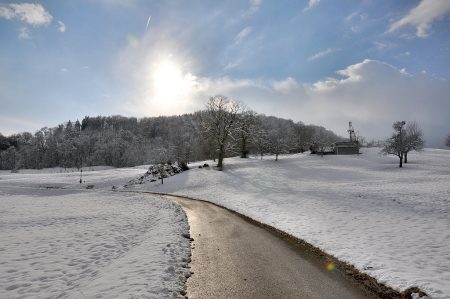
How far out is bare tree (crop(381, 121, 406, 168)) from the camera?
62263mm

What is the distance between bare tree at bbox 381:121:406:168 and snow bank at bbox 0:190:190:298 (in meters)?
54.7

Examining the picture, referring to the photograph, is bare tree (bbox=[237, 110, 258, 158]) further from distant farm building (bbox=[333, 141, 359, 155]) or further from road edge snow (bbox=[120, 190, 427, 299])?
road edge snow (bbox=[120, 190, 427, 299])

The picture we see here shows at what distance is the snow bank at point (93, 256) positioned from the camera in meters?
9.70

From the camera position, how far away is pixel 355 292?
9.69 meters

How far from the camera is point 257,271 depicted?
1138 centimetres

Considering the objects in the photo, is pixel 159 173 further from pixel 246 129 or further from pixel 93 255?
pixel 93 255

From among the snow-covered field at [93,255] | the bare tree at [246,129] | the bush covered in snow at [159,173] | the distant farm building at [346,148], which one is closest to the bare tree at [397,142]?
the distant farm building at [346,148]

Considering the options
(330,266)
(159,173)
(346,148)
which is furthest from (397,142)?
(330,266)

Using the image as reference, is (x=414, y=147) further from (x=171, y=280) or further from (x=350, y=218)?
(x=171, y=280)

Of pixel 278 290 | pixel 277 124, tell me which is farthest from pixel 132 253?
pixel 277 124

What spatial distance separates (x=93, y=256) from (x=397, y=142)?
210ft

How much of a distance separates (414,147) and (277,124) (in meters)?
126

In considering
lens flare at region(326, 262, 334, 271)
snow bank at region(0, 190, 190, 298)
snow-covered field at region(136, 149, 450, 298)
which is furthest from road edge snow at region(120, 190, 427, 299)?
snow bank at region(0, 190, 190, 298)

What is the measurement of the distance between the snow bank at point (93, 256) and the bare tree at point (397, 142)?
2153 inches
